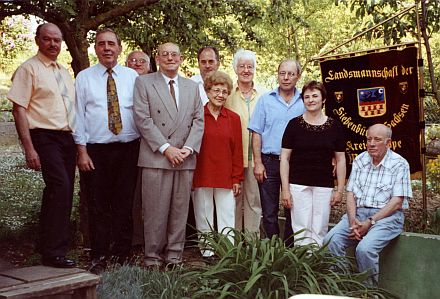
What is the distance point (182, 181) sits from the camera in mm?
5227

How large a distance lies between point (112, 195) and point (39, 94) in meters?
1.14

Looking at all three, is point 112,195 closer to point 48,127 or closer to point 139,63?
point 48,127

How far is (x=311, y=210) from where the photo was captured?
5.07 metres

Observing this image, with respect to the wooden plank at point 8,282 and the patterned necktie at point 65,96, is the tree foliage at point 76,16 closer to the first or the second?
the patterned necktie at point 65,96

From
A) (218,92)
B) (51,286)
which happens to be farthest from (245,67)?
(51,286)

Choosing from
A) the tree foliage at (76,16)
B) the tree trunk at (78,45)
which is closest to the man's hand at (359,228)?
the tree foliage at (76,16)

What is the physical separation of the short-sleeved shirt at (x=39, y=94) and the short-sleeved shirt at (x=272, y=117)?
5.17 feet

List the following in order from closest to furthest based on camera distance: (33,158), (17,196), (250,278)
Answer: (250,278) < (33,158) < (17,196)

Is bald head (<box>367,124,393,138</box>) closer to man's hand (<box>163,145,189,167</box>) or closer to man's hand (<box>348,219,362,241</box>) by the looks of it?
man's hand (<box>348,219,362,241</box>)

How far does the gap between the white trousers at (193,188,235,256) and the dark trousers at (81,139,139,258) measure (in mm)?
555

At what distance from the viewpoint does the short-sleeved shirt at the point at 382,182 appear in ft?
16.0

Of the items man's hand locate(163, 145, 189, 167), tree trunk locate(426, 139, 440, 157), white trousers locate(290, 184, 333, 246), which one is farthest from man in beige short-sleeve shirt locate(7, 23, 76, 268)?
tree trunk locate(426, 139, 440, 157)

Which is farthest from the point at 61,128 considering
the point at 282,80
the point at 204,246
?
the point at 282,80

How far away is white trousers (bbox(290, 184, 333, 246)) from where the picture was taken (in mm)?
5016
